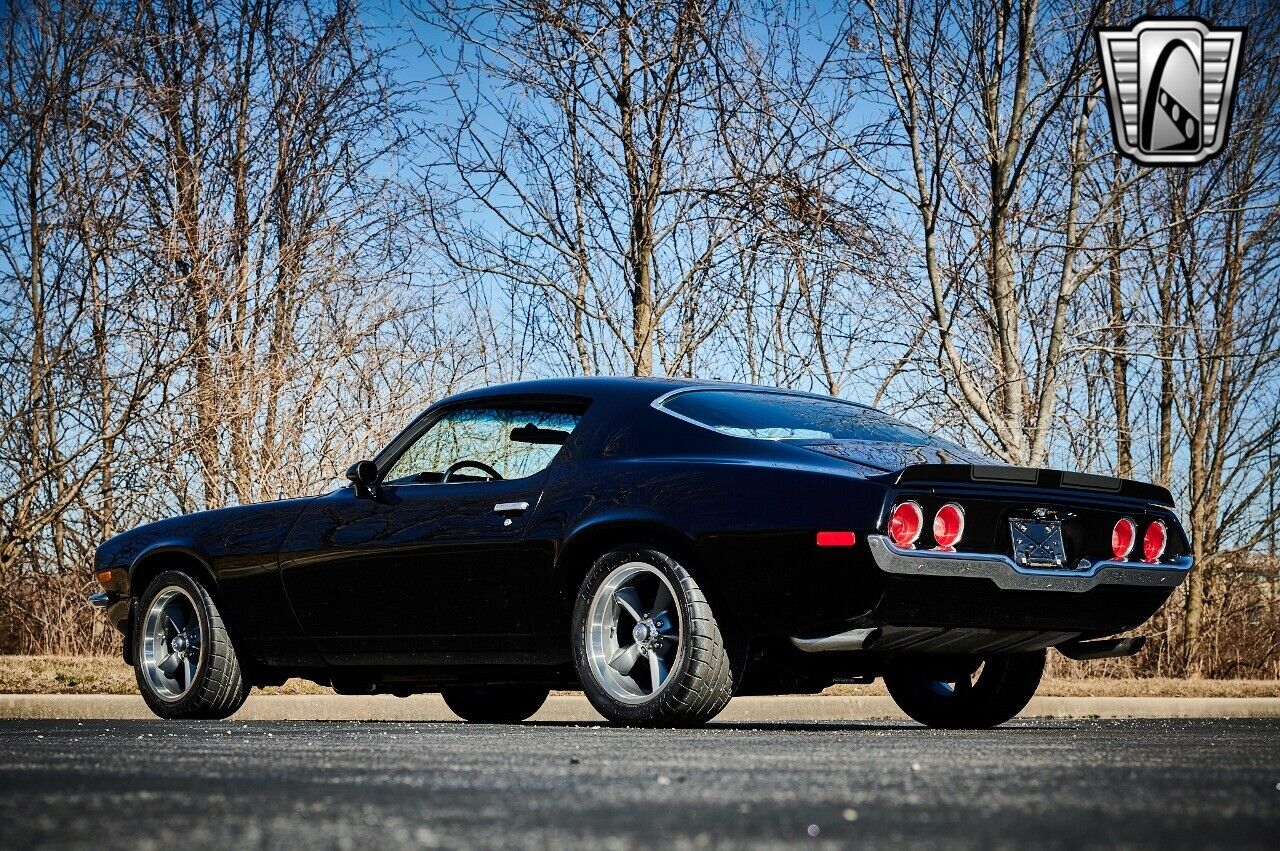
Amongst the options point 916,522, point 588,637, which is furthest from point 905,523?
point 588,637

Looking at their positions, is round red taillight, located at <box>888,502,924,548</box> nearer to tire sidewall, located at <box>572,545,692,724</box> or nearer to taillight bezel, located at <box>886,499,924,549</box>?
taillight bezel, located at <box>886,499,924,549</box>

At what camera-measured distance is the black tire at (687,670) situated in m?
6.55

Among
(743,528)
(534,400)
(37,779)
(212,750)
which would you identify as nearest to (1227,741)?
(743,528)

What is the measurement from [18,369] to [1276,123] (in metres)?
10.8

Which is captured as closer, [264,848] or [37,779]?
[264,848]

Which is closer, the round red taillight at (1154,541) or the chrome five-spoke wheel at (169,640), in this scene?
the round red taillight at (1154,541)

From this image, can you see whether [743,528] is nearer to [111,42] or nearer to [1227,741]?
[1227,741]

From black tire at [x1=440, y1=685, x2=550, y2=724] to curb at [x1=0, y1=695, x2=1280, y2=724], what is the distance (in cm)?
64

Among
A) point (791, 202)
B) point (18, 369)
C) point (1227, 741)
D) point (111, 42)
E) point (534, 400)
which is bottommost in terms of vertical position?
point (1227, 741)

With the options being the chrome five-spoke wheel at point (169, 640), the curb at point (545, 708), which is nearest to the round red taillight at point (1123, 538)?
the curb at point (545, 708)

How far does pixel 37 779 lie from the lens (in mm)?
4340

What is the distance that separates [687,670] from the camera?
6.55m

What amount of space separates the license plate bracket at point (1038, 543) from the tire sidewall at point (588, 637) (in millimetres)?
1243

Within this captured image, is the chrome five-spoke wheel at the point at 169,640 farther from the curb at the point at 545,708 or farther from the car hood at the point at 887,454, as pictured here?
the car hood at the point at 887,454
